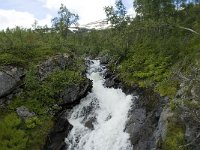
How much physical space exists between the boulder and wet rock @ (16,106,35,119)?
2.01m

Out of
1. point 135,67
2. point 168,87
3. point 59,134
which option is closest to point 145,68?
point 135,67

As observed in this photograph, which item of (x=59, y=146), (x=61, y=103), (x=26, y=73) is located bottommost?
(x=59, y=146)

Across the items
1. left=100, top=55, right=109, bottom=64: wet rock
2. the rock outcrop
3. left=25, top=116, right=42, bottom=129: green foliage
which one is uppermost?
the rock outcrop

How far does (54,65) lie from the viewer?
34.3m

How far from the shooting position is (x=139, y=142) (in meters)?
26.5

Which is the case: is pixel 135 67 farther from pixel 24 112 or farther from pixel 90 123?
pixel 24 112

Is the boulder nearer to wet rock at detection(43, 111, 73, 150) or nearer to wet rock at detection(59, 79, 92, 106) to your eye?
wet rock at detection(59, 79, 92, 106)

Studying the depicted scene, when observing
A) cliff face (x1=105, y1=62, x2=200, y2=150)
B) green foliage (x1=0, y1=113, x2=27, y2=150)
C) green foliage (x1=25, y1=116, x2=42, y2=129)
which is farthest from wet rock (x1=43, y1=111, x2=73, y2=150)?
cliff face (x1=105, y1=62, x2=200, y2=150)

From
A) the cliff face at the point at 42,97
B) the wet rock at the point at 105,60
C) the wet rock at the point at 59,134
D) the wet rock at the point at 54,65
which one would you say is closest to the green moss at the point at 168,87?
the cliff face at the point at 42,97

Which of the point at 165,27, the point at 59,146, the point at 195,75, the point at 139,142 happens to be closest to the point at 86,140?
the point at 59,146

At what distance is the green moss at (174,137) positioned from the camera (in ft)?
77.8

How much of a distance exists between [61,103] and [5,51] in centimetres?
792

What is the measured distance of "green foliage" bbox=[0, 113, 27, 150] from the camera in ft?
87.1

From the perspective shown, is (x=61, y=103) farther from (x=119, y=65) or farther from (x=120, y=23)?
(x=120, y=23)
